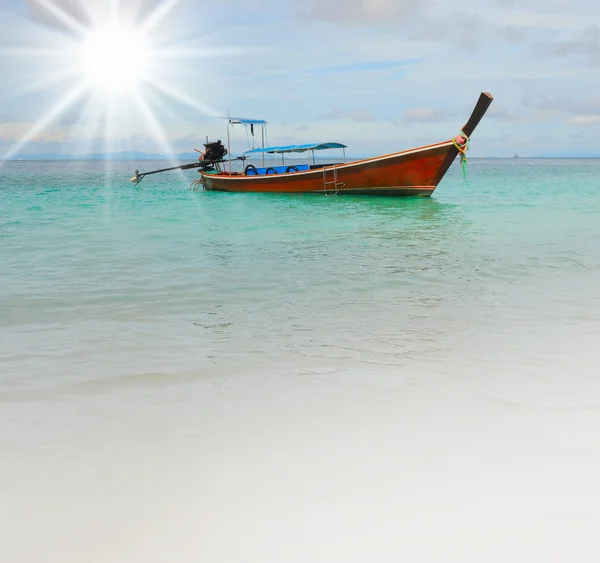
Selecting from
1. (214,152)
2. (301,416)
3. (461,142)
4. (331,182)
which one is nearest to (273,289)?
(301,416)

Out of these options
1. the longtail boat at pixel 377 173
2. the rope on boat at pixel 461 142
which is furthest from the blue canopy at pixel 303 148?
the rope on boat at pixel 461 142

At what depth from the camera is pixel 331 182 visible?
25.5 meters

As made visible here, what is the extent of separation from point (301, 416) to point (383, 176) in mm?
21433

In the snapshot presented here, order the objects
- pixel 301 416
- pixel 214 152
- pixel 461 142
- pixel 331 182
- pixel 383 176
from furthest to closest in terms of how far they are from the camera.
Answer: pixel 214 152, pixel 331 182, pixel 383 176, pixel 461 142, pixel 301 416

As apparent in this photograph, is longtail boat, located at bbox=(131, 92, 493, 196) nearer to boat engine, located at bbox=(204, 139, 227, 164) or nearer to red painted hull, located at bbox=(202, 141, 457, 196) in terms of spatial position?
red painted hull, located at bbox=(202, 141, 457, 196)

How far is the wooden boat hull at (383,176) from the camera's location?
23.1 m

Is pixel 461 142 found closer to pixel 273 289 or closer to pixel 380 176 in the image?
pixel 380 176

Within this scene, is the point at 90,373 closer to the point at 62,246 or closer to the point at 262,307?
the point at 262,307

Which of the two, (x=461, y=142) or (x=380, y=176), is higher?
(x=461, y=142)

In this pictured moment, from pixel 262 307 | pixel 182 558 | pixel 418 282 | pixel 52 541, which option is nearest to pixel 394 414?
pixel 182 558

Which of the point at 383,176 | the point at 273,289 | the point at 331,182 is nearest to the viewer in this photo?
the point at 273,289

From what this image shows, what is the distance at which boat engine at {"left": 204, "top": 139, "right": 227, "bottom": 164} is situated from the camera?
34500mm

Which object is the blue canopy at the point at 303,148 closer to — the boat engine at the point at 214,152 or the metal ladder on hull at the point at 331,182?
the metal ladder on hull at the point at 331,182

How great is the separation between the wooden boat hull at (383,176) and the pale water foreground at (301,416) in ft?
48.9
